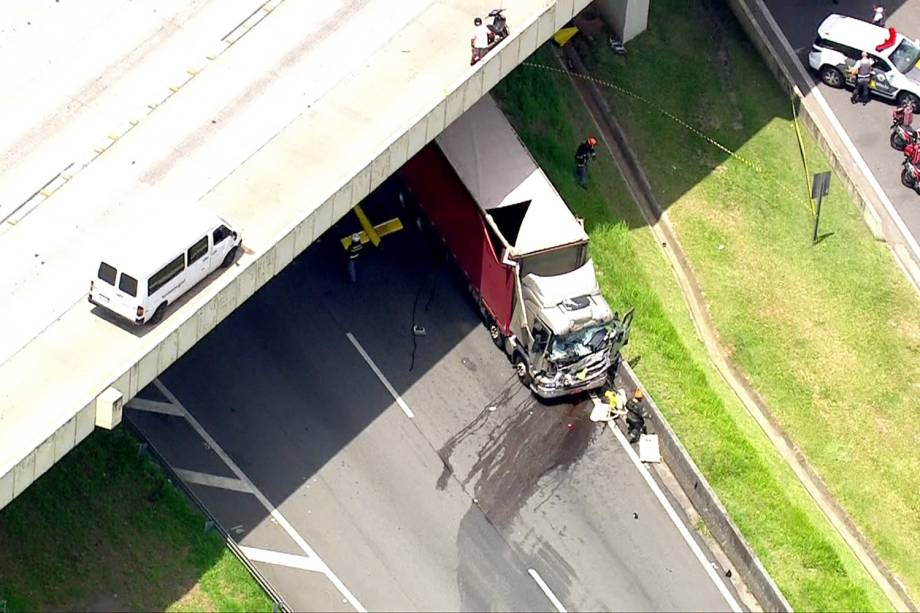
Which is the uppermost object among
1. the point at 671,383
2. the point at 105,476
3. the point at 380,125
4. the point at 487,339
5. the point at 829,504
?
the point at 380,125

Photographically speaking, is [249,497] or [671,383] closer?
[249,497]

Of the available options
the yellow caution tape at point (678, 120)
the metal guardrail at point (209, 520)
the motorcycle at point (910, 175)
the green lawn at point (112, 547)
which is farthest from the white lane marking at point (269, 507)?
the motorcycle at point (910, 175)

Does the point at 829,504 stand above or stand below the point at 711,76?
below

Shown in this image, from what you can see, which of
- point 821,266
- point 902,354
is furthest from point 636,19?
point 902,354

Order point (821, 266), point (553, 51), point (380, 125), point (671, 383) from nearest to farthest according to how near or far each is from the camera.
Result: point (380, 125), point (671, 383), point (821, 266), point (553, 51)

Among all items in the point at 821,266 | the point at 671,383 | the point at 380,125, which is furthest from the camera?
the point at 821,266

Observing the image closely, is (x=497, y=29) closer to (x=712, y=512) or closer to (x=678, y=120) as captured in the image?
(x=678, y=120)

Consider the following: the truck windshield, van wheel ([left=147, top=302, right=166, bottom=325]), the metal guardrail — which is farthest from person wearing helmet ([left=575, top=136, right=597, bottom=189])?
van wheel ([left=147, top=302, right=166, bottom=325])

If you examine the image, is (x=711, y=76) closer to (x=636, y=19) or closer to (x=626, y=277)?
(x=636, y=19)
